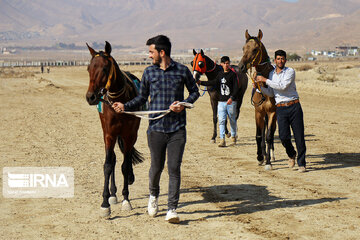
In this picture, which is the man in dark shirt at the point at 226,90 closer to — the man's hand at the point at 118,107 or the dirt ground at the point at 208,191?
the dirt ground at the point at 208,191

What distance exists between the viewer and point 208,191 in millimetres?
9125

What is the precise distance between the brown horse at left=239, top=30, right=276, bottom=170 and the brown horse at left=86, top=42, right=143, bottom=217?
2965 mm

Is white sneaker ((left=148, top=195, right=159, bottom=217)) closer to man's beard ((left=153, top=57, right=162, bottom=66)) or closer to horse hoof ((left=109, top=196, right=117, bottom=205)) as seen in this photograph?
horse hoof ((left=109, top=196, right=117, bottom=205))

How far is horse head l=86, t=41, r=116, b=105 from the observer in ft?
23.6

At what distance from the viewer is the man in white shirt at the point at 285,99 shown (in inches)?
390

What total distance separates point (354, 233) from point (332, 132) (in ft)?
31.2

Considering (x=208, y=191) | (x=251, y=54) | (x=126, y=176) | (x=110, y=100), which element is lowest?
(x=208, y=191)

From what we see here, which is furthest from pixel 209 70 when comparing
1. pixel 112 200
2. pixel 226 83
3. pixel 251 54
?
pixel 112 200

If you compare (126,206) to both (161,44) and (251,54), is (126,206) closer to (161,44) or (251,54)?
(161,44)

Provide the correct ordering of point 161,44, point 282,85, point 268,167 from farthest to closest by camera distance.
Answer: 1. point 268,167
2. point 282,85
3. point 161,44

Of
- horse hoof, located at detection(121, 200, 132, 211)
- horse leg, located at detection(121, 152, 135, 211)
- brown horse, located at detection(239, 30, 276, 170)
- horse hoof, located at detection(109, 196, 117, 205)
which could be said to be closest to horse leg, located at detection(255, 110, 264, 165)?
Answer: brown horse, located at detection(239, 30, 276, 170)

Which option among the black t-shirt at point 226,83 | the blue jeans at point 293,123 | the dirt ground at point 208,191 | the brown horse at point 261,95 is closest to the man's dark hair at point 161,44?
the dirt ground at point 208,191

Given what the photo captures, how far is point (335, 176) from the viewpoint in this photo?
10.1m

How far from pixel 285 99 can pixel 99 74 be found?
4331mm
